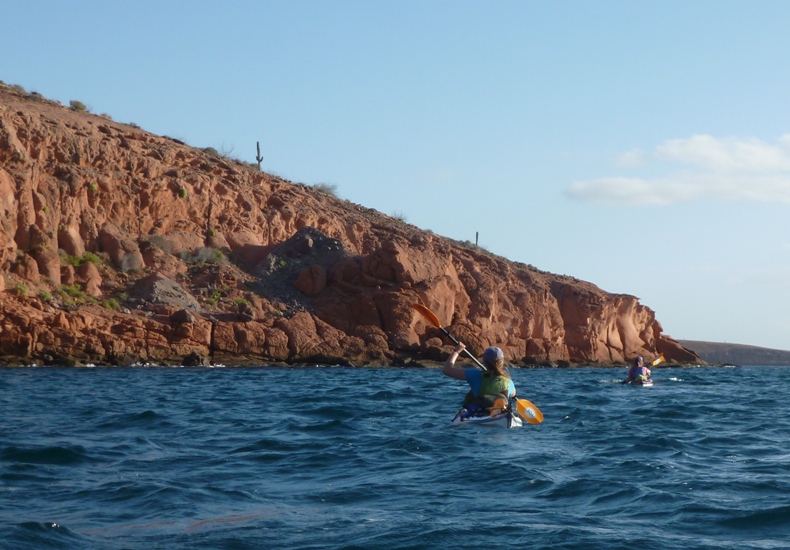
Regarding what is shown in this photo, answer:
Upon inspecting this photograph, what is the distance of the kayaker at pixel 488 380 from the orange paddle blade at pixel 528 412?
0.34 m

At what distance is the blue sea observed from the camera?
266 inches

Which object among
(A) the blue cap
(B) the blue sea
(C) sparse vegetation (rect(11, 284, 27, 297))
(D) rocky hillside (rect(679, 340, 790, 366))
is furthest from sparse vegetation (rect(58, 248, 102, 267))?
(D) rocky hillside (rect(679, 340, 790, 366))

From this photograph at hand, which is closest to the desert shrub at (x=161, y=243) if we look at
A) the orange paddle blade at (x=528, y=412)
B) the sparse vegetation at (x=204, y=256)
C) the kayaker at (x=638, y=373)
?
the sparse vegetation at (x=204, y=256)

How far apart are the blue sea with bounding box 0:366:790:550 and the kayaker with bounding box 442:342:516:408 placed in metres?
0.47

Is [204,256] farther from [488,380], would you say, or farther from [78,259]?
[488,380]

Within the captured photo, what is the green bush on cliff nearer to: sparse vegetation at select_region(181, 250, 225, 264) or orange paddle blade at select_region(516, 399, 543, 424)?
sparse vegetation at select_region(181, 250, 225, 264)

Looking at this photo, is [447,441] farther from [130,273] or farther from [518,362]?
[518,362]

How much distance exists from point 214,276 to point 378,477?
32.5 meters

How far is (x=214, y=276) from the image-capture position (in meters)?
40.7

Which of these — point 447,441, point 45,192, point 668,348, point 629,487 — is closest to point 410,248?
point 45,192

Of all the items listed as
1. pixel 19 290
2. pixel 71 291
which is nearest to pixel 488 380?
pixel 19 290

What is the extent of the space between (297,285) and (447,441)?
99.9ft

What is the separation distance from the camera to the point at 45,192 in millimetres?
38062

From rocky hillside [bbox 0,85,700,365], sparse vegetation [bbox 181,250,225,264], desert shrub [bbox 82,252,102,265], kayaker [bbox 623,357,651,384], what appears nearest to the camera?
kayaker [bbox 623,357,651,384]
